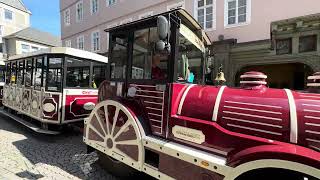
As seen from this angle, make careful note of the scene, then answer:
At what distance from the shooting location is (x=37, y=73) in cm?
700

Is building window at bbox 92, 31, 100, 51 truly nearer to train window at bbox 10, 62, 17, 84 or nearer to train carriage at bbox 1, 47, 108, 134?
train window at bbox 10, 62, 17, 84

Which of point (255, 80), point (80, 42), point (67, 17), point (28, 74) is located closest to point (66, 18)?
point (67, 17)

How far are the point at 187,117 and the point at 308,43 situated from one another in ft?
28.4

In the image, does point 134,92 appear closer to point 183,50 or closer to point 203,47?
point 183,50

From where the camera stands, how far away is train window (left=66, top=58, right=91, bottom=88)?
670 cm

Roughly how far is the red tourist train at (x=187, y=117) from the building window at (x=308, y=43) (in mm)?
7067

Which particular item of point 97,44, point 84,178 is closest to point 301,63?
point 84,178

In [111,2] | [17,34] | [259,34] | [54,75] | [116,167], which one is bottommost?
[116,167]

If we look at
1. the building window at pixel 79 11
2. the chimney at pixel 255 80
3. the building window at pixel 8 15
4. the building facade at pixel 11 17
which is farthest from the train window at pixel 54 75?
the building window at pixel 8 15

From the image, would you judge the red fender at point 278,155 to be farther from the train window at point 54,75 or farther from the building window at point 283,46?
the building window at point 283,46

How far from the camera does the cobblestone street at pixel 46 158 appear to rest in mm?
4230

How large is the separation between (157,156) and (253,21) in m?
9.15

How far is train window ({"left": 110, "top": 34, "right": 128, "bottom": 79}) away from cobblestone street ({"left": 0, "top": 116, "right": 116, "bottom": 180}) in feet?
6.03

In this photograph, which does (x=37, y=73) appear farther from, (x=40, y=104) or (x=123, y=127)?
(x=123, y=127)
